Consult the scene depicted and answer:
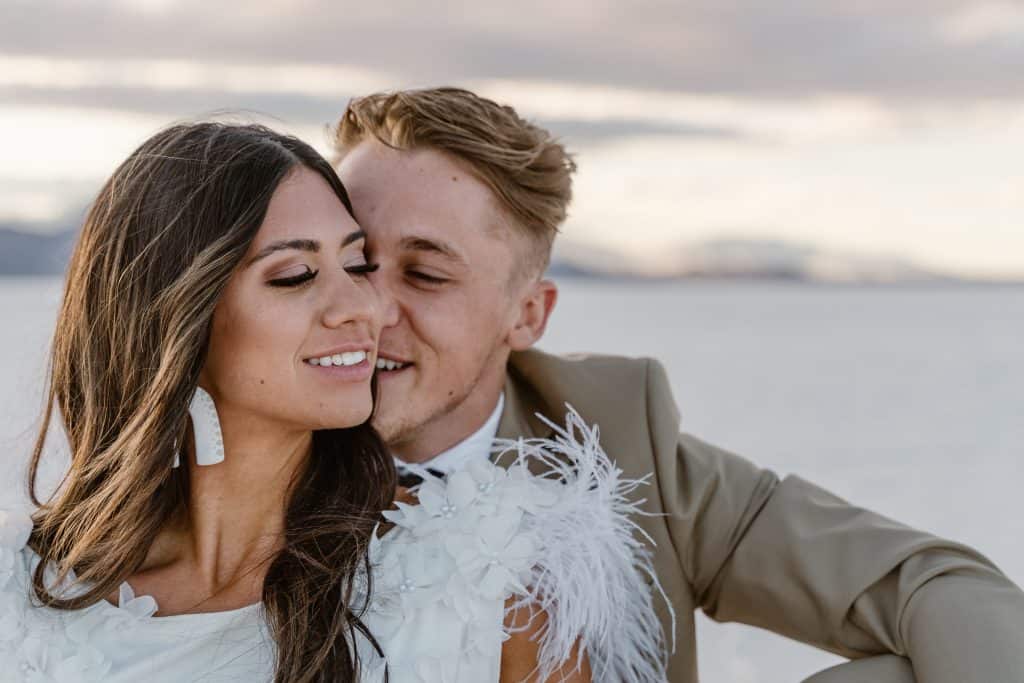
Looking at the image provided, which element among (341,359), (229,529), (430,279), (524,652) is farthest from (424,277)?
(524,652)

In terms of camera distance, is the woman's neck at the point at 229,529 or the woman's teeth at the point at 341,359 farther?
the woman's neck at the point at 229,529

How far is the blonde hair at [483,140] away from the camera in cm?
267

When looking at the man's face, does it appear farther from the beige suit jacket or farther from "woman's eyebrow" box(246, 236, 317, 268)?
"woman's eyebrow" box(246, 236, 317, 268)

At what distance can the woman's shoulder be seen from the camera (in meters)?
2.14

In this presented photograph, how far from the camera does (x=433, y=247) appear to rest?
262 centimetres

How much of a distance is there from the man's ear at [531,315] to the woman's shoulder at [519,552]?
565mm

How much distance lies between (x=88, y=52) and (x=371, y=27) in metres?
1.54

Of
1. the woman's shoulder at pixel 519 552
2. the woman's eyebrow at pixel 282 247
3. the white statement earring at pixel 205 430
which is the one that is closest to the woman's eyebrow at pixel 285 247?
the woman's eyebrow at pixel 282 247

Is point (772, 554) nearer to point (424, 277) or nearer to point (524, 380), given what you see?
point (524, 380)

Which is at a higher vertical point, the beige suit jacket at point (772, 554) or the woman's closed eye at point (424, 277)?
the woman's closed eye at point (424, 277)

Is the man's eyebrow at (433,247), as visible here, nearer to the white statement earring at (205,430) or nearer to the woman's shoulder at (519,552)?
the woman's shoulder at (519,552)

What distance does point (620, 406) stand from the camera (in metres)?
2.74

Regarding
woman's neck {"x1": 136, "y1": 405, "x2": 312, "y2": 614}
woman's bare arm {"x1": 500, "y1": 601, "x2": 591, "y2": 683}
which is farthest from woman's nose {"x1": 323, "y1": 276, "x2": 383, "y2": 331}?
woman's bare arm {"x1": 500, "y1": 601, "x2": 591, "y2": 683}

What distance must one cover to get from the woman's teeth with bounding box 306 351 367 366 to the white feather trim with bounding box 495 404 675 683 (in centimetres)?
34
